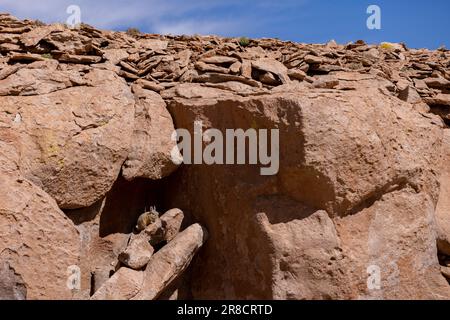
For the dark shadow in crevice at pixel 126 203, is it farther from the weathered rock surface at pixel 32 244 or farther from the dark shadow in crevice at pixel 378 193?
the dark shadow in crevice at pixel 378 193

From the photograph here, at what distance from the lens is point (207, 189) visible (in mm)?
7082

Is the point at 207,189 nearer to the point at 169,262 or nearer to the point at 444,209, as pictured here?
the point at 169,262

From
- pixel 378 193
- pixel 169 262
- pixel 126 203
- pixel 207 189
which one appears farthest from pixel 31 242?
pixel 378 193

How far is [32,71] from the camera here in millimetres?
6871

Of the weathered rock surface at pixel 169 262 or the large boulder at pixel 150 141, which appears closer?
the weathered rock surface at pixel 169 262

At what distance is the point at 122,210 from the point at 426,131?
4894 mm

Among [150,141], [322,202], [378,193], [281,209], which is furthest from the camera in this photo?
[150,141]

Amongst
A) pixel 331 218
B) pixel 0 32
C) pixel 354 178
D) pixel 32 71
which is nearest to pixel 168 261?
pixel 331 218

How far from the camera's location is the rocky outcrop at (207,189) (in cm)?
600

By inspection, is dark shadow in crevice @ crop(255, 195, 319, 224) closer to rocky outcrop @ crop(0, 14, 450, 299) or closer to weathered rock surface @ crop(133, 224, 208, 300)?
rocky outcrop @ crop(0, 14, 450, 299)

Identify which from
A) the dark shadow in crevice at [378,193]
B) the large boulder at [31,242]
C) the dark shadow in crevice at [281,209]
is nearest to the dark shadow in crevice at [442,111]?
the dark shadow in crevice at [378,193]

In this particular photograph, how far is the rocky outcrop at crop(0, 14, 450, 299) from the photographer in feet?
19.7

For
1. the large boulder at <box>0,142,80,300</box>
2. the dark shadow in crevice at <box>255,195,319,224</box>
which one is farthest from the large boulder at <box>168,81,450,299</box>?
the large boulder at <box>0,142,80,300</box>

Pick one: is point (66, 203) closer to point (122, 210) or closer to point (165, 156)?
point (122, 210)
